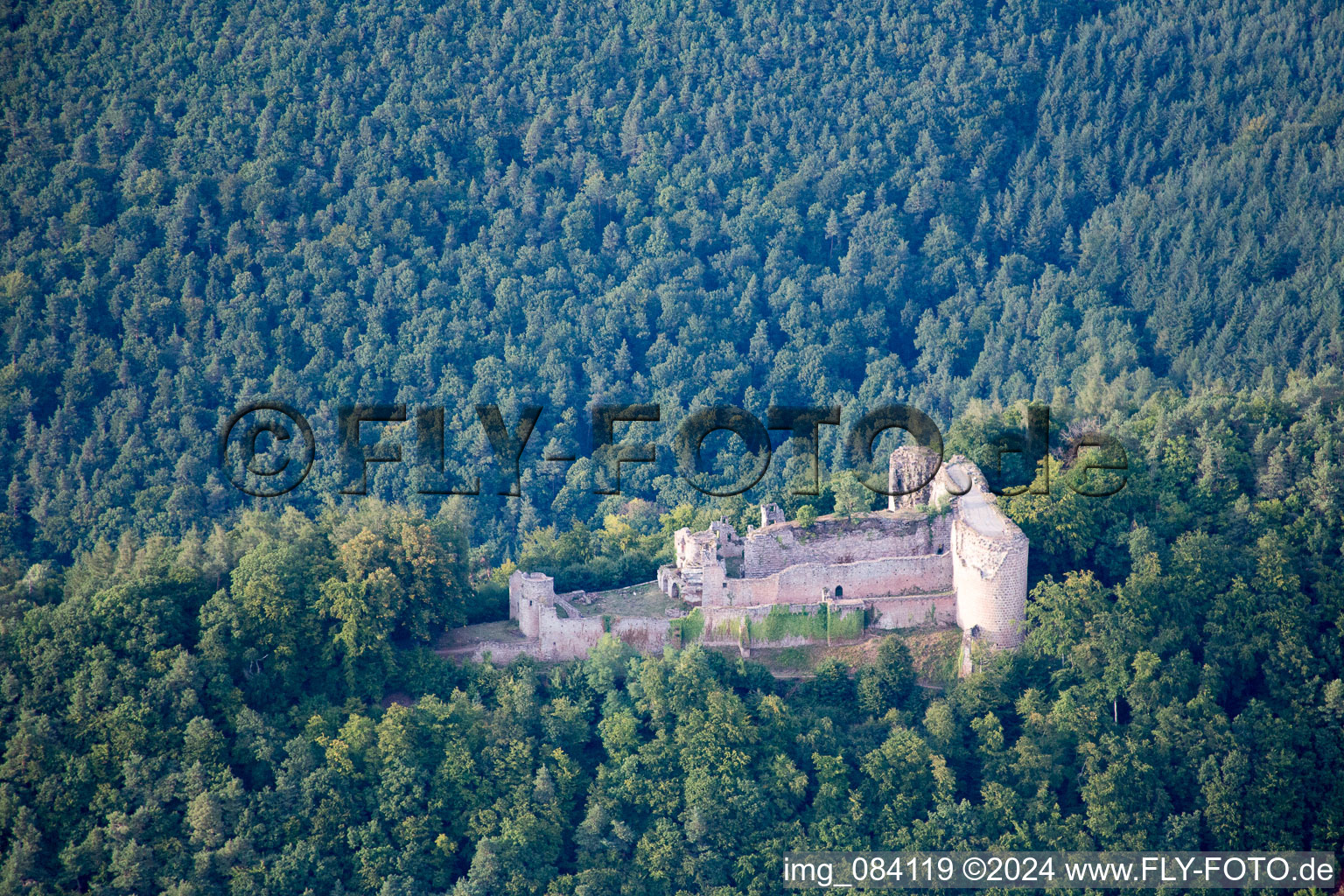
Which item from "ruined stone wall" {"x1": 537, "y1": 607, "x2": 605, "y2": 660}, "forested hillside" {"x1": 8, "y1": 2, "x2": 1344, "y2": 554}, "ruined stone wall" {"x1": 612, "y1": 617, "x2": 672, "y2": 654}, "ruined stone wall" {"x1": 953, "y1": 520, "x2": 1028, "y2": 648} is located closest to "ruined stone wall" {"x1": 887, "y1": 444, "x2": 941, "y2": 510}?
"ruined stone wall" {"x1": 953, "y1": 520, "x2": 1028, "y2": 648}

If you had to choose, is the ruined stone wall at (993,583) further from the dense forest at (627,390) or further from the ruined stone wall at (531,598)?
the ruined stone wall at (531,598)

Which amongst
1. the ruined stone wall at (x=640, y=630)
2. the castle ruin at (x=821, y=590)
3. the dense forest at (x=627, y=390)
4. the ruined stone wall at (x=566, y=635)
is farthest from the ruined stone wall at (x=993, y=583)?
the ruined stone wall at (x=566, y=635)

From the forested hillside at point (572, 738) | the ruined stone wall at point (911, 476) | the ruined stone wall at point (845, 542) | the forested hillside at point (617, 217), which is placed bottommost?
the forested hillside at point (572, 738)

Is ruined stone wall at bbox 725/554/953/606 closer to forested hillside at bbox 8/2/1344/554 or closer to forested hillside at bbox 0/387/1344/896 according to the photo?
forested hillside at bbox 0/387/1344/896

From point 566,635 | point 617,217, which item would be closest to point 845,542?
point 566,635

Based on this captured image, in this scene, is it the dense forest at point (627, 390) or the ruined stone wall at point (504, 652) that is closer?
the dense forest at point (627, 390)

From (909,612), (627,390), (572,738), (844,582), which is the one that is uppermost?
(627,390)

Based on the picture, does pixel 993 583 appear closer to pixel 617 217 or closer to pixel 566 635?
pixel 566 635
